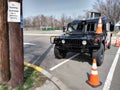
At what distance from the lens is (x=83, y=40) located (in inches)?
303

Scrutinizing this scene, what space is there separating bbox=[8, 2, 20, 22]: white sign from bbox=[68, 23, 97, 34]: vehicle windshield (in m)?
4.76

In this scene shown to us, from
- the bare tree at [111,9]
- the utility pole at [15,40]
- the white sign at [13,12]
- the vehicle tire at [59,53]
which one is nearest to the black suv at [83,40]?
the vehicle tire at [59,53]

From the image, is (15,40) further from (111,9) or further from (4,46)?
(111,9)

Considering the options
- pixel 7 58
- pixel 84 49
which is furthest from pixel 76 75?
pixel 7 58

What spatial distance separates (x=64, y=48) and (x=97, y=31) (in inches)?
70.8

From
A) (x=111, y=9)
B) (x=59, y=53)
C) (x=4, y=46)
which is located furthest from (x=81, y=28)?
(x=111, y=9)

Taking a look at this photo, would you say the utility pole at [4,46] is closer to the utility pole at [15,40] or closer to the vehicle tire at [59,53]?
the utility pole at [15,40]

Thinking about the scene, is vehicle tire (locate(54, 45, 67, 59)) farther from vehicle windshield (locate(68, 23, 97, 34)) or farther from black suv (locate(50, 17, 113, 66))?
vehicle windshield (locate(68, 23, 97, 34))

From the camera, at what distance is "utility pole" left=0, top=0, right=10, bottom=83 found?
5.12 m

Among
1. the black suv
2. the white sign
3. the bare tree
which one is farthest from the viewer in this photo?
the bare tree

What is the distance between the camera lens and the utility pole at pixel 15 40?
4777 millimetres

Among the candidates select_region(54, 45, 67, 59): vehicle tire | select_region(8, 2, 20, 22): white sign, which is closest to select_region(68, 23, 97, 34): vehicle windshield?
select_region(54, 45, 67, 59): vehicle tire

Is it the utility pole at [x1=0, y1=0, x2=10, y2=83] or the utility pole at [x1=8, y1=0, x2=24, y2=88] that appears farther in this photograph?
the utility pole at [x1=0, y1=0, x2=10, y2=83]

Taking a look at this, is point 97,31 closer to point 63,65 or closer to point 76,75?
point 63,65
